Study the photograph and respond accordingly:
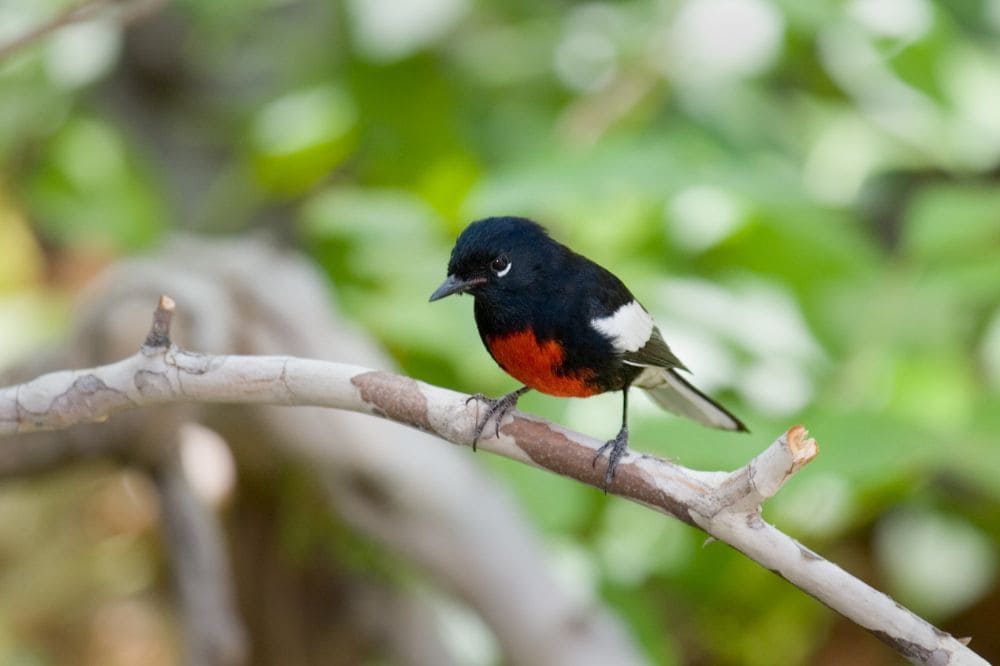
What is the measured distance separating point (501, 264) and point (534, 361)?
0.56 ft

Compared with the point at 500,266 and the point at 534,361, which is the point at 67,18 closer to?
the point at 500,266

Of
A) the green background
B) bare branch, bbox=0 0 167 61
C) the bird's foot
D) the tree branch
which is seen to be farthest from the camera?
the green background

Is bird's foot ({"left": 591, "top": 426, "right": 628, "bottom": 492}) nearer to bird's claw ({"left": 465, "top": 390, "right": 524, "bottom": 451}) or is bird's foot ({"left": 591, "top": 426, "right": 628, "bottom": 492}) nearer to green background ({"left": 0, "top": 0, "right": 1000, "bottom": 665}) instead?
bird's claw ({"left": 465, "top": 390, "right": 524, "bottom": 451})

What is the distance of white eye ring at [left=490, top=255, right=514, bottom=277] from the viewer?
187cm

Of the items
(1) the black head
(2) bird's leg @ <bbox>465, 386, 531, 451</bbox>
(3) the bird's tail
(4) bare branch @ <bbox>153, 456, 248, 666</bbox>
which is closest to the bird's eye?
(1) the black head

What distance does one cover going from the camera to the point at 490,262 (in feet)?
6.17

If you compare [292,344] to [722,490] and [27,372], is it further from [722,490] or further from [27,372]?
[722,490]

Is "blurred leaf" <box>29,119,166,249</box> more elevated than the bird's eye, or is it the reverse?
"blurred leaf" <box>29,119,166,249</box>

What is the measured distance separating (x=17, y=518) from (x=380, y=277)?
1.44m

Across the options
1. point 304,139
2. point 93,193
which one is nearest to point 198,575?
point 304,139

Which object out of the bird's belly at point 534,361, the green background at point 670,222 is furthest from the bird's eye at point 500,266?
the green background at point 670,222

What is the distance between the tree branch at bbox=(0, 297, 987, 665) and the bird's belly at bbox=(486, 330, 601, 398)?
9.8 inches

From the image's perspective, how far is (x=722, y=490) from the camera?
1.37 m

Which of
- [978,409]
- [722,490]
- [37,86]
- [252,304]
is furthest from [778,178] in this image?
[37,86]
